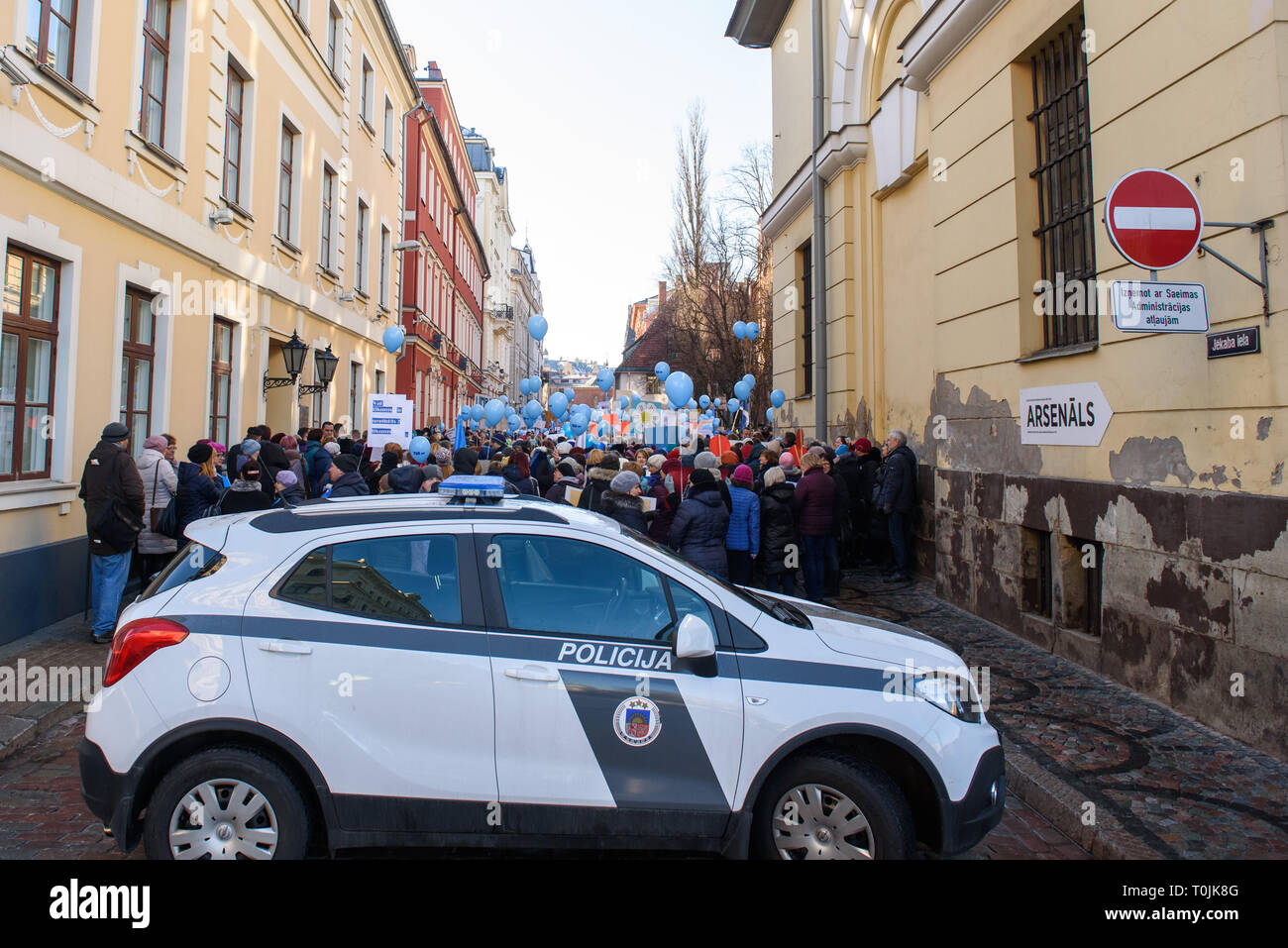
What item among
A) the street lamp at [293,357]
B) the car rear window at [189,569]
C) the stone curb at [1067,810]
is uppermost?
the street lamp at [293,357]

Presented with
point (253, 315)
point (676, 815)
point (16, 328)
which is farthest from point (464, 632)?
point (253, 315)

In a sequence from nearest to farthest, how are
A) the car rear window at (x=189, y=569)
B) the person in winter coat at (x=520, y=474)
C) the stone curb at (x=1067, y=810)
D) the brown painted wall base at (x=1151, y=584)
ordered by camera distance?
the car rear window at (x=189, y=569) < the stone curb at (x=1067, y=810) < the brown painted wall base at (x=1151, y=584) < the person in winter coat at (x=520, y=474)

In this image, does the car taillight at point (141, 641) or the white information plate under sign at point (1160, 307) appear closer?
the car taillight at point (141, 641)

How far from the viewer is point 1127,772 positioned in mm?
4723

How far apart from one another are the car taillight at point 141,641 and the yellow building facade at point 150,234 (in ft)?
16.6

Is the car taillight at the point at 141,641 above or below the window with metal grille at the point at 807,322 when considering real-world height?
below

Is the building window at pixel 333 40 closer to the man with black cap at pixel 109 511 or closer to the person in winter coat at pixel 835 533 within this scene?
the man with black cap at pixel 109 511

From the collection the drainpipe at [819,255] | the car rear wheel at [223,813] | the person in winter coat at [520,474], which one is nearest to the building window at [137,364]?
the person in winter coat at [520,474]

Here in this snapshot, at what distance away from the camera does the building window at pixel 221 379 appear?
1196 centimetres

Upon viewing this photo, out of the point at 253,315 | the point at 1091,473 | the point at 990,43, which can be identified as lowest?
the point at 1091,473

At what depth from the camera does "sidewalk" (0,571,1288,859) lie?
400cm
